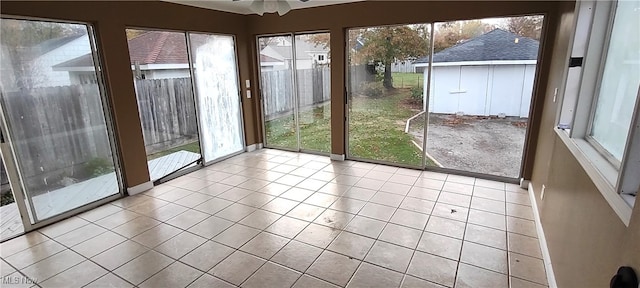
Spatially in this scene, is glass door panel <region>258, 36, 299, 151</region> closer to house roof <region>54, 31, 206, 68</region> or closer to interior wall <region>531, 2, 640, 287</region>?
house roof <region>54, 31, 206, 68</region>

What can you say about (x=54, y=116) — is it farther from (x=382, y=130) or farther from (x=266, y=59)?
(x=382, y=130)

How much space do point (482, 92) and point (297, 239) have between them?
9.14 ft

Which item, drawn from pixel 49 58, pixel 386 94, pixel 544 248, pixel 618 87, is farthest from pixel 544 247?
pixel 49 58

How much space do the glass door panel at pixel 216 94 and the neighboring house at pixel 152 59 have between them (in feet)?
0.56

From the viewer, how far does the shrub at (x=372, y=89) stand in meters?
4.33

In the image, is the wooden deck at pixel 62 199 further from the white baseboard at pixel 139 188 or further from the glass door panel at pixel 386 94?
the glass door panel at pixel 386 94

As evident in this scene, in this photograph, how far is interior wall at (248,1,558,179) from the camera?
3334mm

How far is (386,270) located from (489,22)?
296cm

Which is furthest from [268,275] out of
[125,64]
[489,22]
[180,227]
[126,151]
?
[489,22]

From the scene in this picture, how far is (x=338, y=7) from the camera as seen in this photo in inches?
167

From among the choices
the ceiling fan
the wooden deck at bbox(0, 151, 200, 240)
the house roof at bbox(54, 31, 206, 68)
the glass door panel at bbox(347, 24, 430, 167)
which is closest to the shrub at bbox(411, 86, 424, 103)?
the glass door panel at bbox(347, 24, 430, 167)

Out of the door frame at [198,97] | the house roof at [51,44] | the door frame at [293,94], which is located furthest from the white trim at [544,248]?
the house roof at [51,44]

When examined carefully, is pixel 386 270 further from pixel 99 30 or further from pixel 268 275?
pixel 99 30

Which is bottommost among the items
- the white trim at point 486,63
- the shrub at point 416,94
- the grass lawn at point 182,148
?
the grass lawn at point 182,148
